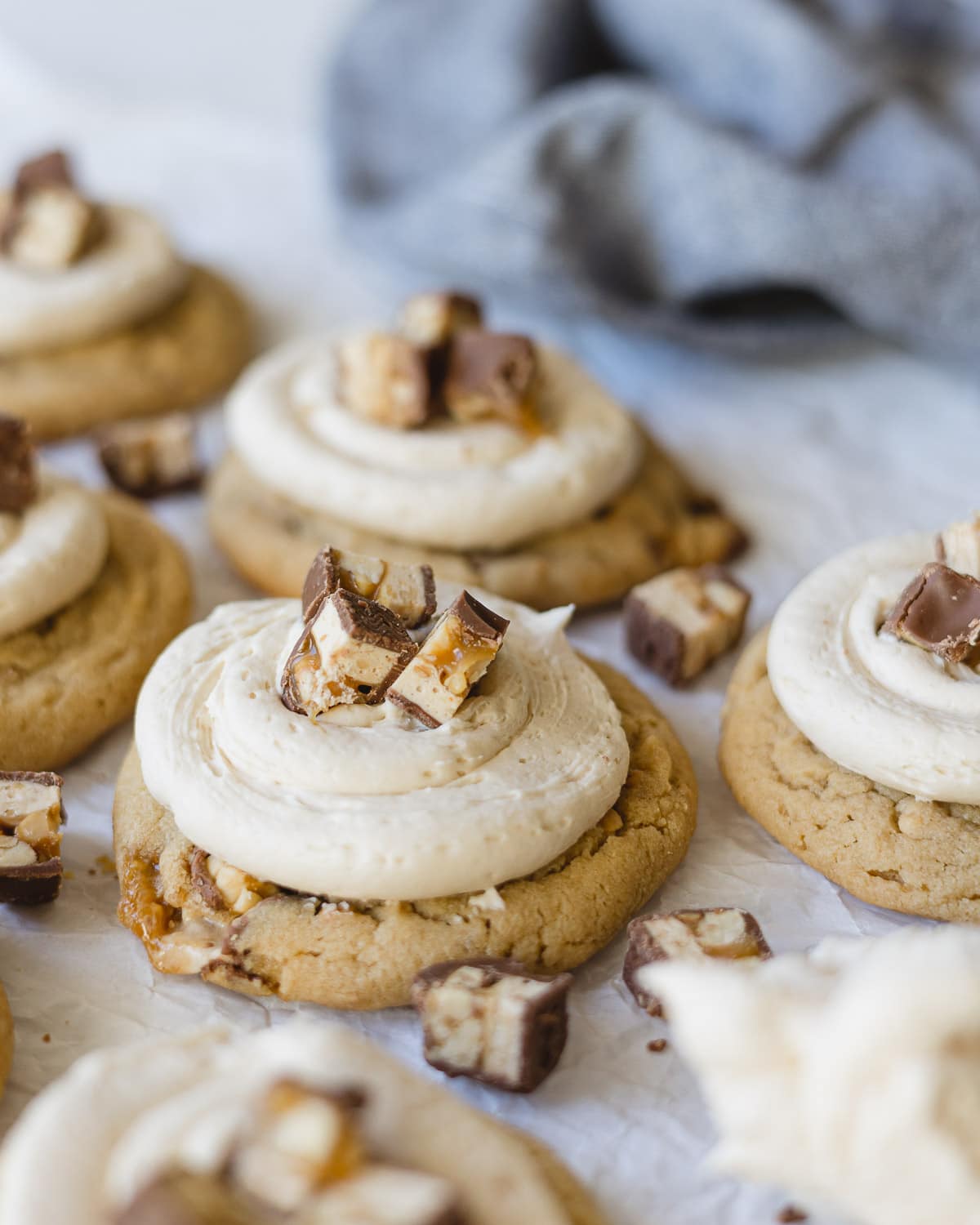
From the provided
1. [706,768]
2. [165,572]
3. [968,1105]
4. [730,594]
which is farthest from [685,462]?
[968,1105]

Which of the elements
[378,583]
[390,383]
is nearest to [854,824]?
[378,583]

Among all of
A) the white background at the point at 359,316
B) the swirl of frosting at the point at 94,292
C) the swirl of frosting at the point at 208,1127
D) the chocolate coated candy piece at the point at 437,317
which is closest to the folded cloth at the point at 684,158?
the white background at the point at 359,316

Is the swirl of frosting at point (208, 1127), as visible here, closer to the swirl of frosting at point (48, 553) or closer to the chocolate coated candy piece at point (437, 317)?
the swirl of frosting at point (48, 553)

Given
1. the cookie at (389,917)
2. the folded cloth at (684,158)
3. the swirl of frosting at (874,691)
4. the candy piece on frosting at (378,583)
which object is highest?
the folded cloth at (684,158)

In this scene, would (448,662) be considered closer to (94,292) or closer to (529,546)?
(529,546)

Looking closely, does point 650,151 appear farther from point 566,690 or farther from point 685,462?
point 566,690
